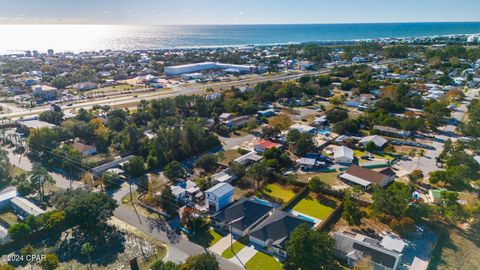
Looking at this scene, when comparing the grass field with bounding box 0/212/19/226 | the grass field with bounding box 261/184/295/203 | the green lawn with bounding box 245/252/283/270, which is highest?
the green lawn with bounding box 245/252/283/270

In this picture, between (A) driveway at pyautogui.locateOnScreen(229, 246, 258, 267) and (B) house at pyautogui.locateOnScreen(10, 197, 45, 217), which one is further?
(B) house at pyautogui.locateOnScreen(10, 197, 45, 217)

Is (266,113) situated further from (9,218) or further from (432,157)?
(9,218)

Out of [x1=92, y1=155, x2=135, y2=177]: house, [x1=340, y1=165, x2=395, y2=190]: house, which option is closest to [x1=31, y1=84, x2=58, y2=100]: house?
[x1=92, y1=155, x2=135, y2=177]: house

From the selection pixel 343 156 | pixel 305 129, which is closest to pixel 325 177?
pixel 343 156

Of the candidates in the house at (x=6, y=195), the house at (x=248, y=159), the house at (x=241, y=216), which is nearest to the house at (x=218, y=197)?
the house at (x=241, y=216)

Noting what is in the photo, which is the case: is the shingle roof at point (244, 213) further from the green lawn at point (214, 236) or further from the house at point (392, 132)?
the house at point (392, 132)

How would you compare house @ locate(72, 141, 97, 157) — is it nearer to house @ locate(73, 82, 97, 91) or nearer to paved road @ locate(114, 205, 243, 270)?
paved road @ locate(114, 205, 243, 270)
